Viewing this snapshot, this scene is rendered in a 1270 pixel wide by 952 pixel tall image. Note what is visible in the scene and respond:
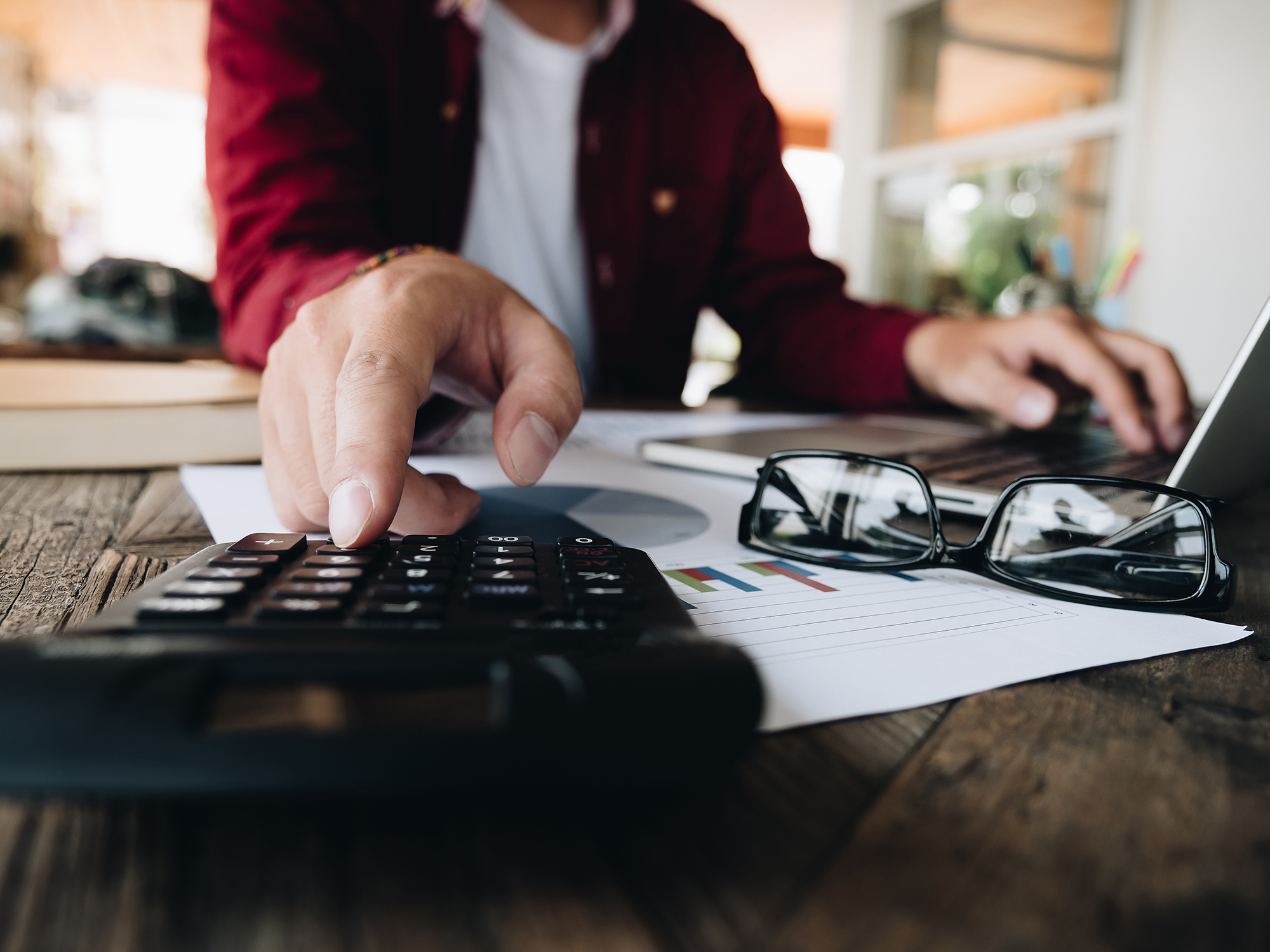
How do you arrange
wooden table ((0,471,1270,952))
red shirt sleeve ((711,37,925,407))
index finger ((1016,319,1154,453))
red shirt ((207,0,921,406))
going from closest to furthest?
wooden table ((0,471,1270,952)) < index finger ((1016,319,1154,453)) < red shirt ((207,0,921,406)) < red shirt sleeve ((711,37,925,407))

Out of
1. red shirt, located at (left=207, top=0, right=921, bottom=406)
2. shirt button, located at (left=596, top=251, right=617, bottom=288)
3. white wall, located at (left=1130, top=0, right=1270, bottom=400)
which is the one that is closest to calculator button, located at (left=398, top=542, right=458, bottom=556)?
red shirt, located at (left=207, top=0, right=921, bottom=406)

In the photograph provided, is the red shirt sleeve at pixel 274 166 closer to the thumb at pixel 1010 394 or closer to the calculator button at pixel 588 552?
the calculator button at pixel 588 552

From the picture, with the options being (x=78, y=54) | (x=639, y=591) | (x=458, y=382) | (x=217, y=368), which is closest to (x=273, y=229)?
(x=217, y=368)

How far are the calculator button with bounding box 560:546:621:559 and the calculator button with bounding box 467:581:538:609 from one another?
0.04 m

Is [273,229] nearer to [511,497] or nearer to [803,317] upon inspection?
[511,497]

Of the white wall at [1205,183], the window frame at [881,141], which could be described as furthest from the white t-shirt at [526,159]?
the window frame at [881,141]

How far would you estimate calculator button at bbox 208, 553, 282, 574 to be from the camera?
0.71ft

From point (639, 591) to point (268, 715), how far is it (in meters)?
0.10

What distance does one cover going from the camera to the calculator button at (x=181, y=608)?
176 mm

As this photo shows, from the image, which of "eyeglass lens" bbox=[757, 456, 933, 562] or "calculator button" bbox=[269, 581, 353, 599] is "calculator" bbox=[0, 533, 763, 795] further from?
"eyeglass lens" bbox=[757, 456, 933, 562]

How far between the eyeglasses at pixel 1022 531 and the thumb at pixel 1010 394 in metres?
0.30

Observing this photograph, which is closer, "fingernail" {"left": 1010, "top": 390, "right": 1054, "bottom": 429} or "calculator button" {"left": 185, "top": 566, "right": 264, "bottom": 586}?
"calculator button" {"left": 185, "top": 566, "right": 264, "bottom": 586}

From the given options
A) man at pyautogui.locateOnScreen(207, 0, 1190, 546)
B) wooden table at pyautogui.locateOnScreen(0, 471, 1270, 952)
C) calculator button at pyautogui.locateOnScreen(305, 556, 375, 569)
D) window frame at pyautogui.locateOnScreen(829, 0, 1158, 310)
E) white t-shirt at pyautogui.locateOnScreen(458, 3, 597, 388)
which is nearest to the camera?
wooden table at pyautogui.locateOnScreen(0, 471, 1270, 952)

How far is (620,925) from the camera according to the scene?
0.12 m
